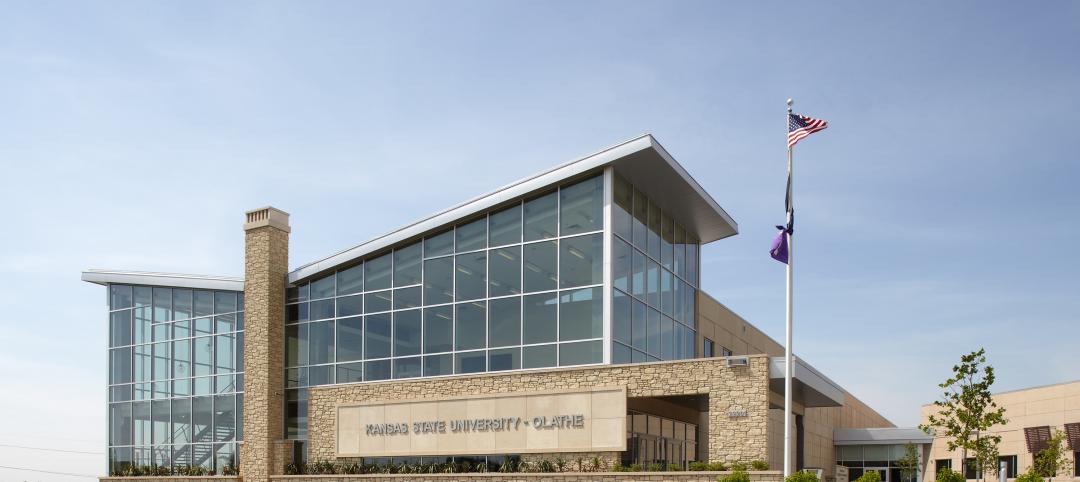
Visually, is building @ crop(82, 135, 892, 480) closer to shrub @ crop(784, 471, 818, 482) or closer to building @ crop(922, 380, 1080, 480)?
shrub @ crop(784, 471, 818, 482)

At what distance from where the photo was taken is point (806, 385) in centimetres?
3247

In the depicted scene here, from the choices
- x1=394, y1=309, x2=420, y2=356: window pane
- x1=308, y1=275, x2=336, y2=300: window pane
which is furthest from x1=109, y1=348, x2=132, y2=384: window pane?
x1=394, y1=309, x2=420, y2=356: window pane

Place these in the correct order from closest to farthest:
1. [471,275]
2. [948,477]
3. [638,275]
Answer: [948,477] < [638,275] < [471,275]

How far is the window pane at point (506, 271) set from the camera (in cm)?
3419

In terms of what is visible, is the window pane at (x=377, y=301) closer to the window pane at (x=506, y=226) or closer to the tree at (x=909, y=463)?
the window pane at (x=506, y=226)

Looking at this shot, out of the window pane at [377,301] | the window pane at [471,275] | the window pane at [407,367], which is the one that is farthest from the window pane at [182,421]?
the window pane at [471,275]

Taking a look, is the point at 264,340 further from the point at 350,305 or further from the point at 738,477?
the point at 738,477

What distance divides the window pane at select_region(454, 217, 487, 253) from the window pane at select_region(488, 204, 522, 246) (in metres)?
0.28

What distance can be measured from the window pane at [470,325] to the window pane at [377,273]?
3864mm

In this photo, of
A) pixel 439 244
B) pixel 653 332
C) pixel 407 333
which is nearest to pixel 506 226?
pixel 439 244

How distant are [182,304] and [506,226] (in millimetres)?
16545

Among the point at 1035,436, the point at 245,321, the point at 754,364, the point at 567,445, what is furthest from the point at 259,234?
the point at 1035,436

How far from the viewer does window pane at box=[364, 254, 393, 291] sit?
37781 mm

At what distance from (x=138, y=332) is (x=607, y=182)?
924 inches
